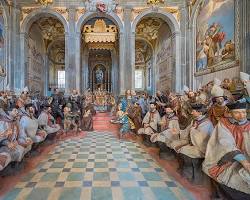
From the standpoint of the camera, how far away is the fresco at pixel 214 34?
30.6ft

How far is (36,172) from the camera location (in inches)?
201

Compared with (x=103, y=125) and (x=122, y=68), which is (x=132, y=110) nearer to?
(x=103, y=125)

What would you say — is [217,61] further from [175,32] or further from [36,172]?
[36,172]

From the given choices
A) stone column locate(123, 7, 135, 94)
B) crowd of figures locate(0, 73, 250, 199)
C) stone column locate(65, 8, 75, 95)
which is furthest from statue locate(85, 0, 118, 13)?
crowd of figures locate(0, 73, 250, 199)

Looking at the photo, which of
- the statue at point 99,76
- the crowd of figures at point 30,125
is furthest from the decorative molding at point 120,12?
the statue at point 99,76

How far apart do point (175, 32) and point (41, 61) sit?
11.1m

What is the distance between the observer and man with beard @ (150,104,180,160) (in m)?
5.67

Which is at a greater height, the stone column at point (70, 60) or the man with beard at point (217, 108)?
the stone column at point (70, 60)

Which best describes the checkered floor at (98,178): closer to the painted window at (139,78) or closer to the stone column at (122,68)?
the stone column at (122,68)

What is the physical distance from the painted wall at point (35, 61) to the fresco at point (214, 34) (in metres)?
10.6

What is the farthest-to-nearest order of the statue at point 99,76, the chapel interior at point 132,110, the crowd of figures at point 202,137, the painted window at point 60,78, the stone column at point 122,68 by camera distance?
the painted window at point 60,78
the statue at point 99,76
the stone column at point 122,68
the chapel interior at point 132,110
the crowd of figures at point 202,137

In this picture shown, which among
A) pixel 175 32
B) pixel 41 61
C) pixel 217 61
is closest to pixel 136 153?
pixel 217 61

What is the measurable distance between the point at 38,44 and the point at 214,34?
1333cm

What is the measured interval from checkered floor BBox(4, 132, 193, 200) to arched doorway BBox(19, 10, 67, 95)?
9.21 metres
